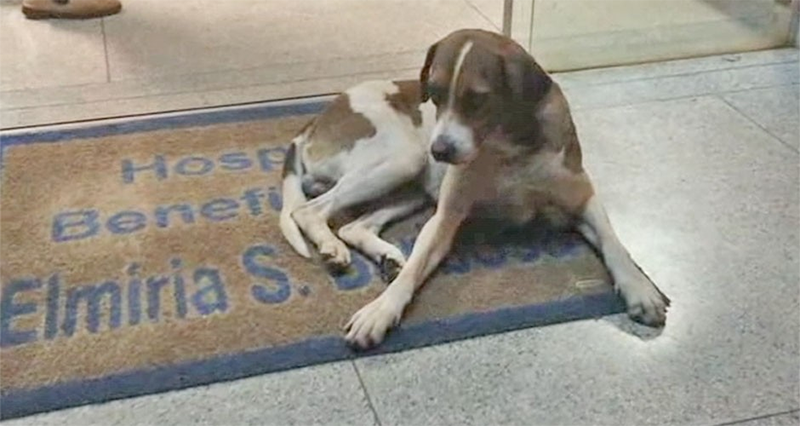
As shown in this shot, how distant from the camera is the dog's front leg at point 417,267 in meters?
1.86

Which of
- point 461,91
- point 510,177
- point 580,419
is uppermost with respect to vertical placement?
point 461,91

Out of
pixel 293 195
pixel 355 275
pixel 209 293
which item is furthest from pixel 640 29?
pixel 209 293

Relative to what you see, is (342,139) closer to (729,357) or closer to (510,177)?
(510,177)

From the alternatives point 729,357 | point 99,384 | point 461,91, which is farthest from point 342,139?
point 729,357

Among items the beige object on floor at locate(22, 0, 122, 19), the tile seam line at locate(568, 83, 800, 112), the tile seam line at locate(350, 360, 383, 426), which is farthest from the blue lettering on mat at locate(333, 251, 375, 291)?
the beige object on floor at locate(22, 0, 122, 19)

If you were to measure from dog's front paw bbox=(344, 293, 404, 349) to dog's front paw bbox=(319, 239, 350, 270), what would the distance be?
158 mm

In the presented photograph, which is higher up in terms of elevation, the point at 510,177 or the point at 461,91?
the point at 461,91

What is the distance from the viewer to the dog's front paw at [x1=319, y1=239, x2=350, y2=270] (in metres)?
2.05

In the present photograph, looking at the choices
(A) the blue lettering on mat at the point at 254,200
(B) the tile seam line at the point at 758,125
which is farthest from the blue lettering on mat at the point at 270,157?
(B) the tile seam line at the point at 758,125

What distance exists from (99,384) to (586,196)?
39.2 inches

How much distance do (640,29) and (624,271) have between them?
1.38 m

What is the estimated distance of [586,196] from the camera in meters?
2.13

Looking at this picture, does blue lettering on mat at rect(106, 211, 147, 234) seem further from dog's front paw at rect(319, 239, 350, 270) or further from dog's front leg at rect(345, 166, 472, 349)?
dog's front leg at rect(345, 166, 472, 349)

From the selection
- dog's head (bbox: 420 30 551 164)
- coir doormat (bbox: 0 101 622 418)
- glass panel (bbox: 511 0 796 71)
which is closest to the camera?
coir doormat (bbox: 0 101 622 418)
